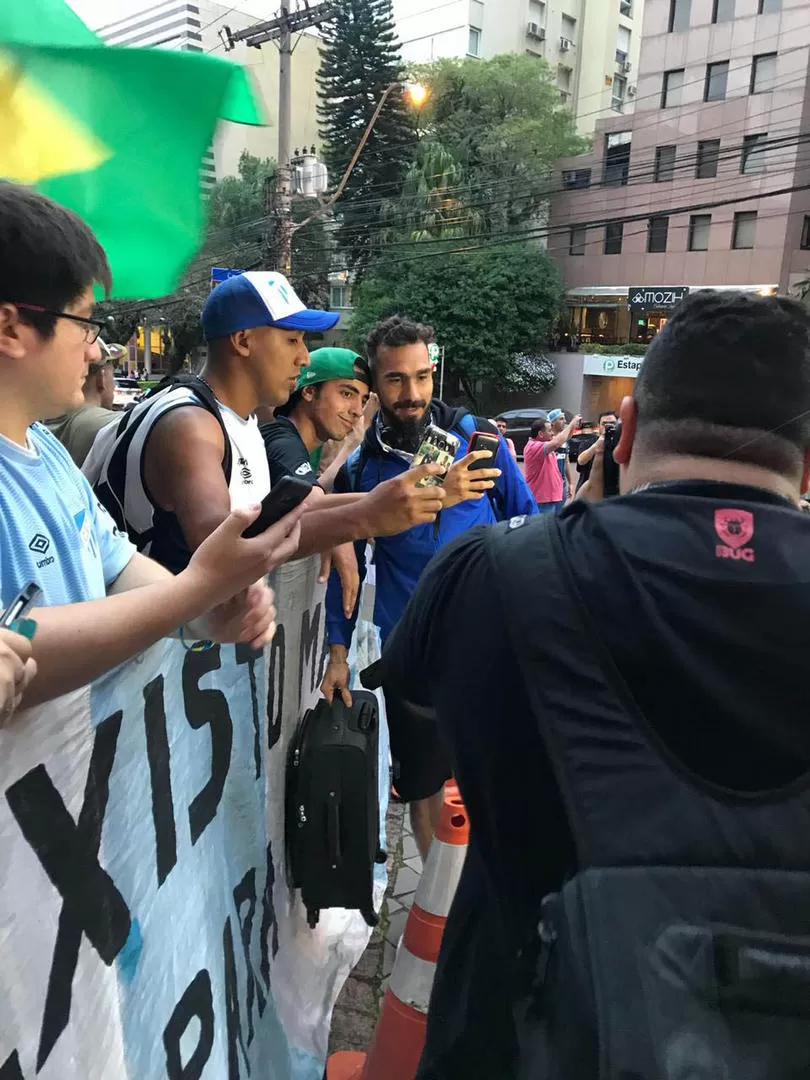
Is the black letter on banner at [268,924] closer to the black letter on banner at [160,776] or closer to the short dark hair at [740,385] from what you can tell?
the black letter on banner at [160,776]

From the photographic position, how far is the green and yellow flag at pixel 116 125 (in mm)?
1671

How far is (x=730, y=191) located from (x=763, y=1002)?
109ft

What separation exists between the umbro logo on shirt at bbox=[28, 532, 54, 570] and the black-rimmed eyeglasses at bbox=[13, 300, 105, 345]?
0.39 meters

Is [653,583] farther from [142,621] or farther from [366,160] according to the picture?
[366,160]

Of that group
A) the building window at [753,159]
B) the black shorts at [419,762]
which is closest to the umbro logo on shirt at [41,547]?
the black shorts at [419,762]

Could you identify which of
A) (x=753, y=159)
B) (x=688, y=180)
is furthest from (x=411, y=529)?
(x=688, y=180)

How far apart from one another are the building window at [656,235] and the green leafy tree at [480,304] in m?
3.79

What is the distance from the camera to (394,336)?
10.3 ft

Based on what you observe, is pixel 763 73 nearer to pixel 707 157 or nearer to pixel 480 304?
pixel 707 157

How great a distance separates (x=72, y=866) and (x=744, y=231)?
106 feet

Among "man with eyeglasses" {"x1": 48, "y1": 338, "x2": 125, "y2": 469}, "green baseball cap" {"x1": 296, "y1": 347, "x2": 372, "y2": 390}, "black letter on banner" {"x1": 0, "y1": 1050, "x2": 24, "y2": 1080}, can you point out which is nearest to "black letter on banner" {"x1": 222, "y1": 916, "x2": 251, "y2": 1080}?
"black letter on banner" {"x1": 0, "y1": 1050, "x2": 24, "y2": 1080}

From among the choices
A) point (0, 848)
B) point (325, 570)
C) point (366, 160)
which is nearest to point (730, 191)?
point (366, 160)

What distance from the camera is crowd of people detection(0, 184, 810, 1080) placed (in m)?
0.98

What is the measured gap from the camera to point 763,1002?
3.09 feet
